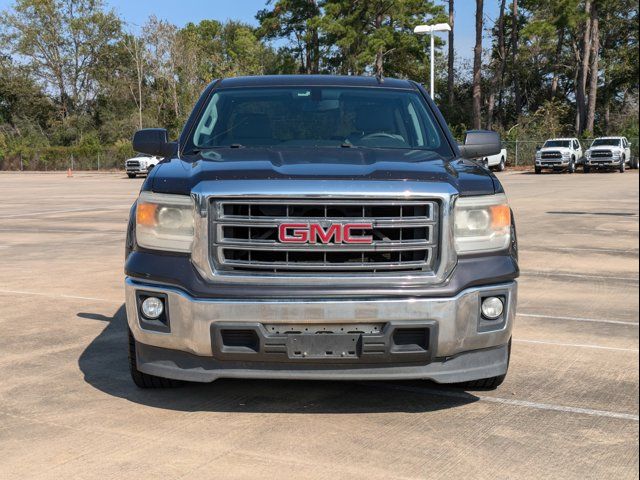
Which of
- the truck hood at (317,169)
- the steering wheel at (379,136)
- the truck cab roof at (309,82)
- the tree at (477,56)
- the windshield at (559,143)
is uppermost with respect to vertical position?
the tree at (477,56)

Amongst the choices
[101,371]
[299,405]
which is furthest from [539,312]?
[101,371]

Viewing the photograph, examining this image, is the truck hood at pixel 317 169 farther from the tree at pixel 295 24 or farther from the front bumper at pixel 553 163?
the tree at pixel 295 24

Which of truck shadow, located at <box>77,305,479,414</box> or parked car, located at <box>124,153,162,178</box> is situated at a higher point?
truck shadow, located at <box>77,305,479,414</box>

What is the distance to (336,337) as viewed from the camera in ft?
12.7

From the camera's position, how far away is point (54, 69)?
78.6 m

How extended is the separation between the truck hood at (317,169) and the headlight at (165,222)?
0.18 ft

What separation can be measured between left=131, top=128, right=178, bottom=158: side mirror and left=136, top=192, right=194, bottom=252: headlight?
1167mm

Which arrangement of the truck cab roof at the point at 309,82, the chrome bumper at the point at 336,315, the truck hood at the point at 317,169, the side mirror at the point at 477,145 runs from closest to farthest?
the chrome bumper at the point at 336,315 → the truck hood at the point at 317,169 → the side mirror at the point at 477,145 → the truck cab roof at the point at 309,82

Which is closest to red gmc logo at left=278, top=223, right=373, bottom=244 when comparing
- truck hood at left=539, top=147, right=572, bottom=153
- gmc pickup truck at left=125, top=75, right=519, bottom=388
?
gmc pickup truck at left=125, top=75, right=519, bottom=388

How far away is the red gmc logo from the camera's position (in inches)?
155

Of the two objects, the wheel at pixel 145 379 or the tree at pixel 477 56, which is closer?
the wheel at pixel 145 379

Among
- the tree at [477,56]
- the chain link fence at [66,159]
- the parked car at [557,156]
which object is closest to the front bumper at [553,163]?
the parked car at [557,156]

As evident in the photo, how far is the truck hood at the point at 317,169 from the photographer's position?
406cm

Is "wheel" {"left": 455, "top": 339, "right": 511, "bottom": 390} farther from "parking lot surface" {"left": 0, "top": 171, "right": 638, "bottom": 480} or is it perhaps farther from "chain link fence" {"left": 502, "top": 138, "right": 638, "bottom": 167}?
"chain link fence" {"left": 502, "top": 138, "right": 638, "bottom": 167}
